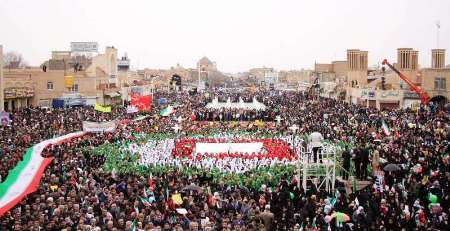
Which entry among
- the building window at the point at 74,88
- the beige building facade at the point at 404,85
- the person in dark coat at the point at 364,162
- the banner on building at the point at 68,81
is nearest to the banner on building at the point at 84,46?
the building window at the point at 74,88

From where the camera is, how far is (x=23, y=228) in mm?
12219

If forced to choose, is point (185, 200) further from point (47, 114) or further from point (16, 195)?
point (47, 114)

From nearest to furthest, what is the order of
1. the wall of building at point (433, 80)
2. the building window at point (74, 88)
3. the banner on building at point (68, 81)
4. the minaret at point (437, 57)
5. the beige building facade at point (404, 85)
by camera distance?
the wall of building at point (433, 80)
the beige building facade at point (404, 85)
the banner on building at point (68, 81)
the building window at point (74, 88)
the minaret at point (437, 57)

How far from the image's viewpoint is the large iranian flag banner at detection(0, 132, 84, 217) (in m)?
15.6

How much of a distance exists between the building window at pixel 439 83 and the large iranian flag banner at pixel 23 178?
36324 mm

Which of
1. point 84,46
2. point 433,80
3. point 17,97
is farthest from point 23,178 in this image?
point 84,46

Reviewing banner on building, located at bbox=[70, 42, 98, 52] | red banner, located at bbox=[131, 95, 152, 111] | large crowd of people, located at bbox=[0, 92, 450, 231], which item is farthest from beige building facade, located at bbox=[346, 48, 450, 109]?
banner on building, located at bbox=[70, 42, 98, 52]

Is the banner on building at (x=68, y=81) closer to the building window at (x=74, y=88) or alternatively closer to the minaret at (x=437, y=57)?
the building window at (x=74, y=88)

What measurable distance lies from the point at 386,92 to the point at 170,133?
28.5 metres

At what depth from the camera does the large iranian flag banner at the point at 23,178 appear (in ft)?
51.0

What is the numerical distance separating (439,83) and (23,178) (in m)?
40.7

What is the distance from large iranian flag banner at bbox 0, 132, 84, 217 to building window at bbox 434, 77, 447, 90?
36324 mm

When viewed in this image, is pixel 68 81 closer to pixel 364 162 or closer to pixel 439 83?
pixel 439 83

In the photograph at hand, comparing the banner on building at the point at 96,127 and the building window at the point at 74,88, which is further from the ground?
the building window at the point at 74,88
